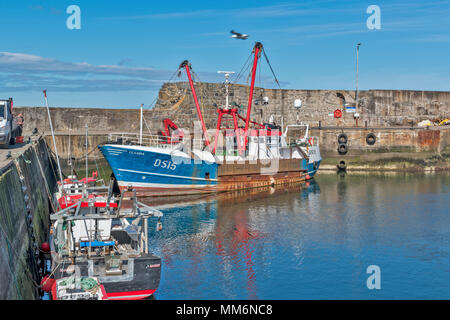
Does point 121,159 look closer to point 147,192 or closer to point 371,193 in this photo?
point 147,192

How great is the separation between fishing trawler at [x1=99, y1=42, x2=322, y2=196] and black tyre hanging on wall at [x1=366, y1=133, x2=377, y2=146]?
926 centimetres

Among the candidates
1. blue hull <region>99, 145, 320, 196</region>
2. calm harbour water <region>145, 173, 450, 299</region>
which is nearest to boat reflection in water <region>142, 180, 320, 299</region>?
calm harbour water <region>145, 173, 450, 299</region>

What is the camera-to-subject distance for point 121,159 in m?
31.2

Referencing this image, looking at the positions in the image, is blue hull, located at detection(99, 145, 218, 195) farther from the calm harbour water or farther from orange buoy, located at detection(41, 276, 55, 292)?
orange buoy, located at detection(41, 276, 55, 292)

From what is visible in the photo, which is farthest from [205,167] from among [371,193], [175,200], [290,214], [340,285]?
[340,285]

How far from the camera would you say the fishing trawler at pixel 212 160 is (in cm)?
3161

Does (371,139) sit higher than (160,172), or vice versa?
(371,139)

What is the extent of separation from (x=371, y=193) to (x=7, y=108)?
941 inches

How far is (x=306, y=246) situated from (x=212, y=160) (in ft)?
50.4

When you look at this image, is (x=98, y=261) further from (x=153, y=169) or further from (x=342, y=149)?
(x=342, y=149)

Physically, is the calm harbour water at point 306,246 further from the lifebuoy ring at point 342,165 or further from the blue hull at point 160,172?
the lifebuoy ring at point 342,165

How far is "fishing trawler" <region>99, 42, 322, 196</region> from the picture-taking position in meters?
31.6

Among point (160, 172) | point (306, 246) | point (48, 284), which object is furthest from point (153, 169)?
point (48, 284)

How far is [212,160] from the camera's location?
35.2m
